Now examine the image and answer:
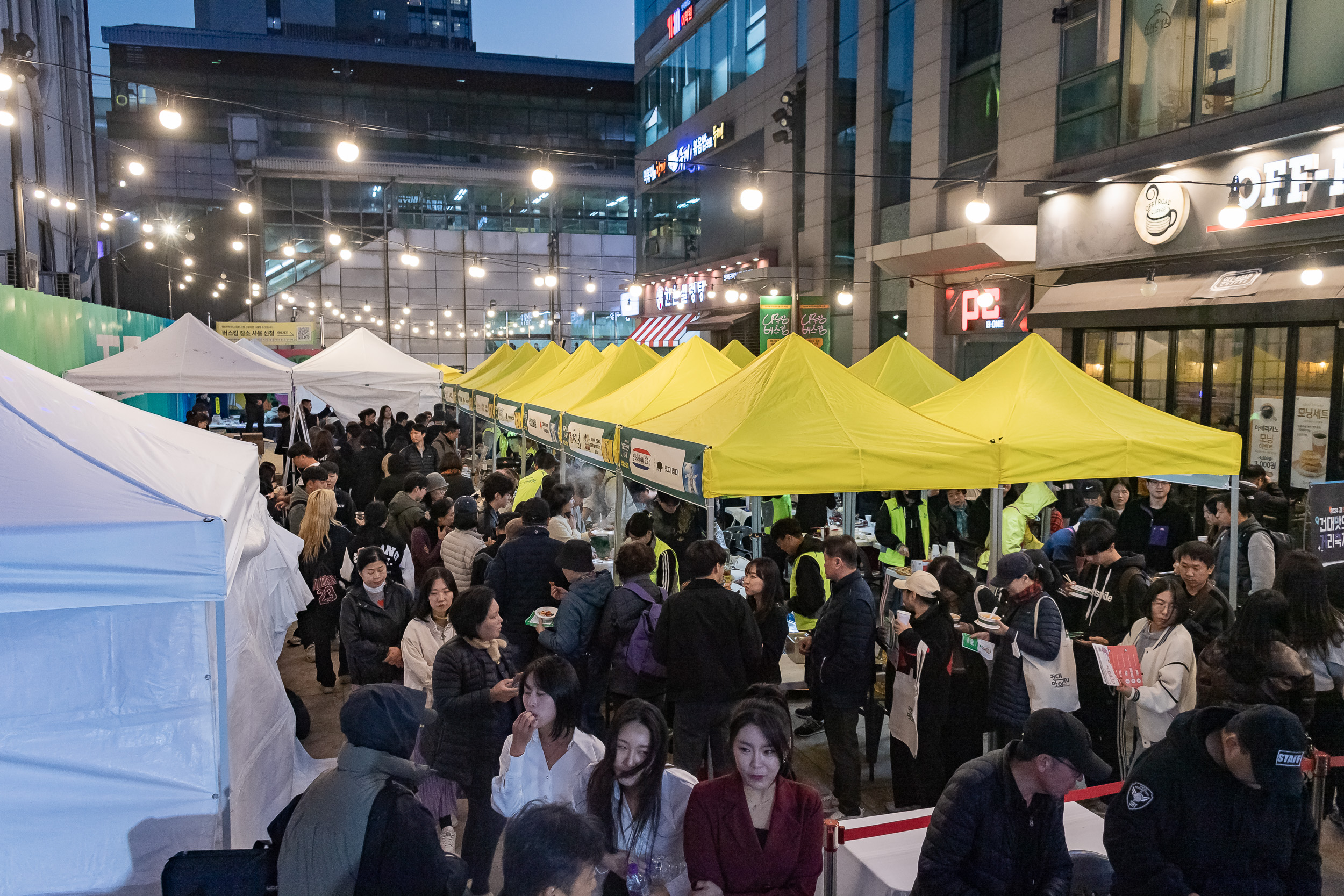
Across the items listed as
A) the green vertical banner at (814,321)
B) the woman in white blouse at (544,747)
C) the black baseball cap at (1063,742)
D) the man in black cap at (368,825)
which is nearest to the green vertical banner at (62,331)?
the woman in white blouse at (544,747)

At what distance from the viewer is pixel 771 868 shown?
2885 millimetres

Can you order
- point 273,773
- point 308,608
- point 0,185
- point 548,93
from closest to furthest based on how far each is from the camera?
point 273,773 → point 308,608 → point 0,185 → point 548,93

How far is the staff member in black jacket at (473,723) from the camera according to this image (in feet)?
13.3

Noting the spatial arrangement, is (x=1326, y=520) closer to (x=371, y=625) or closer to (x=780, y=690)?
(x=780, y=690)

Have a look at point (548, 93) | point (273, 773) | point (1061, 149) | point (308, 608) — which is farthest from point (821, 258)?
point (548, 93)

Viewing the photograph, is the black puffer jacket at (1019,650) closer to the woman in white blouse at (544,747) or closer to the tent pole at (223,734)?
the woman in white blouse at (544,747)

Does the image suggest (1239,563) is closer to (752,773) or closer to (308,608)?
(752,773)

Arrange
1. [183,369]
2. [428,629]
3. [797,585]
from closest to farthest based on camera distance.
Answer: [428,629] → [797,585] → [183,369]

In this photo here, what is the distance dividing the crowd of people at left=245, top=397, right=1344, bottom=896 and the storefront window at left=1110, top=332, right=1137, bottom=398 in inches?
160

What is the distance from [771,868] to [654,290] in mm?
28194

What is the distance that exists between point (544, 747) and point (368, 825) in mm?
979

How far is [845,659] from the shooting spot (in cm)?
505

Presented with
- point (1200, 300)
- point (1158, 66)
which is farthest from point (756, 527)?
point (1158, 66)

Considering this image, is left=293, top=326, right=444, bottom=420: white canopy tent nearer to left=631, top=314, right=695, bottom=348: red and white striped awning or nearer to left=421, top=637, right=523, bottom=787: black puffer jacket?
left=631, top=314, right=695, bottom=348: red and white striped awning
